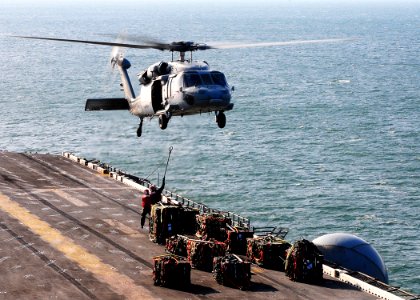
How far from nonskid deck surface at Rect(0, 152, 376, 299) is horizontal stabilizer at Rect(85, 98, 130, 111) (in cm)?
834

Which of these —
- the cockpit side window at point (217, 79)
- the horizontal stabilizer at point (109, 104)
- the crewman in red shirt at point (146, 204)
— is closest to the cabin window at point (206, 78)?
the cockpit side window at point (217, 79)

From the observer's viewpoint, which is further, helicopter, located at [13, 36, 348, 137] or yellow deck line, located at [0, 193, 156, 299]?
helicopter, located at [13, 36, 348, 137]

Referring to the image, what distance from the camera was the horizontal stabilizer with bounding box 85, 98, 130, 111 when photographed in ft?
197

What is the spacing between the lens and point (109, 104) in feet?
205

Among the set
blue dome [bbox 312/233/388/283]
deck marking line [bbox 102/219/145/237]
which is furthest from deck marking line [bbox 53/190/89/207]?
blue dome [bbox 312/233/388/283]

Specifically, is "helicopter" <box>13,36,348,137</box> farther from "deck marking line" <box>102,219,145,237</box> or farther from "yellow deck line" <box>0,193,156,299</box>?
"yellow deck line" <box>0,193,156,299</box>

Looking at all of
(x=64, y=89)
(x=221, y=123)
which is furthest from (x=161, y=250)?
(x=64, y=89)

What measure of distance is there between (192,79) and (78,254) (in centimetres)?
1322

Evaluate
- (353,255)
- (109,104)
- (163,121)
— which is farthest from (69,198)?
(353,255)

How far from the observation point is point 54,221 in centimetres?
6531

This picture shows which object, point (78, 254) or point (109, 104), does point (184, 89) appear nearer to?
point (109, 104)

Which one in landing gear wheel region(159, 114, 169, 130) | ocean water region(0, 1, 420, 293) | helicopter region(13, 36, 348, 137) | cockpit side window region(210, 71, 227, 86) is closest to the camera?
helicopter region(13, 36, 348, 137)

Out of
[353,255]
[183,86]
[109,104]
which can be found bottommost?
[353,255]

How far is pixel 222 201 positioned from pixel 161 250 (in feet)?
129
